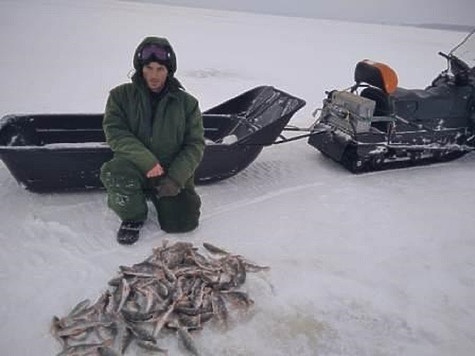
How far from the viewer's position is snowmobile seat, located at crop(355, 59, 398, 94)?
436 cm

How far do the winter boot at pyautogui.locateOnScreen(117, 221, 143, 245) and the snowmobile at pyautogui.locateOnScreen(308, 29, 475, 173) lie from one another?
236cm

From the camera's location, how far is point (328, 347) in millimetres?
2365

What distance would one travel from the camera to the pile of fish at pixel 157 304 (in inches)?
88.2

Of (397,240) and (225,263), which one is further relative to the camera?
(397,240)

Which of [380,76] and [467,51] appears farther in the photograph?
[467,51]

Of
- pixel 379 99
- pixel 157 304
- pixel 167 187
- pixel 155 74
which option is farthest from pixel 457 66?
pixel 157 304

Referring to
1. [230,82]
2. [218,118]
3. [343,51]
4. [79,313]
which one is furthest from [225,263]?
[343,51]

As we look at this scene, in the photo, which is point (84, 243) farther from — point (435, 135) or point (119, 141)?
point (435, 135)

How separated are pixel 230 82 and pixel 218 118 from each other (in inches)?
185

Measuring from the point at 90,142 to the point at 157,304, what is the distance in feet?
7.84

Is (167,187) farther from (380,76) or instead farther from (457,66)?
(457,66)

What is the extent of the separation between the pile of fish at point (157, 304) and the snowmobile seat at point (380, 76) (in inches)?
99.3

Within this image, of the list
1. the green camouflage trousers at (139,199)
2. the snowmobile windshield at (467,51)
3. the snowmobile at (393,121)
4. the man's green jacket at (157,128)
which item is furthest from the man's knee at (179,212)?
the snowmobile windshield at (467,51)

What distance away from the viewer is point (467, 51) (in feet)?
17.5
